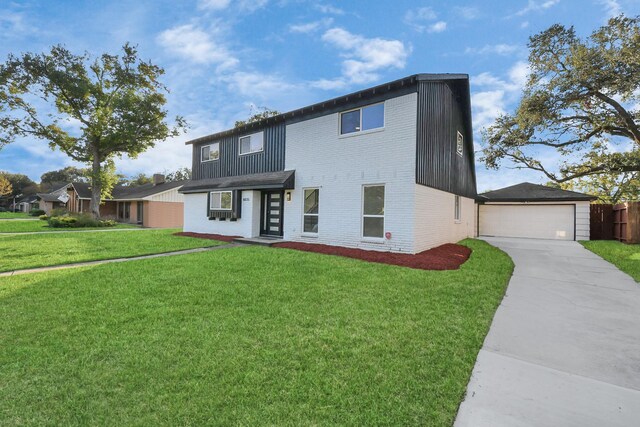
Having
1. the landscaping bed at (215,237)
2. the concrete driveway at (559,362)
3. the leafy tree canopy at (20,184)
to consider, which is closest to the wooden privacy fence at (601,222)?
the concrete driveway at (559,362)

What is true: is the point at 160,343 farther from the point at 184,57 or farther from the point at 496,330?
the point at 184,57

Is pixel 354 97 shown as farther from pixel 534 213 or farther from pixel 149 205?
pixel 149 205

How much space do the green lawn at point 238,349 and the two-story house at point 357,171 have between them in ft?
12.4

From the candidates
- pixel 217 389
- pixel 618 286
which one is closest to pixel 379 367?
pixel 217 389

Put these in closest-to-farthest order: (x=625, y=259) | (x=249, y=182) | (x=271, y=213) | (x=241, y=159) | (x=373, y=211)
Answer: (x=625, y=259)
(x=373, y=211)
(x=249, y=182)
(x=271, y=213)
(x=241, y=159)

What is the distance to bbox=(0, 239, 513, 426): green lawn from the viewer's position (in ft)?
7.57

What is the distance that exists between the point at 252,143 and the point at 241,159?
0.99m

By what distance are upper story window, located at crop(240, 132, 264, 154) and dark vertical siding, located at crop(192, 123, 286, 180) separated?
0.22 meters

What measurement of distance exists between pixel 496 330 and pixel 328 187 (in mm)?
7492

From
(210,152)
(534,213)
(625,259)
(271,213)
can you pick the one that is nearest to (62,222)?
(210,152)

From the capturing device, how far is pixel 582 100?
48.7 ft

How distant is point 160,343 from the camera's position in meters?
3.38

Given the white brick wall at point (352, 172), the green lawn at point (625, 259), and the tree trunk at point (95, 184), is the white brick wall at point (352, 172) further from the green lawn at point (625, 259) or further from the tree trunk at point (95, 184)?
the tree trunk at point (95, 184)

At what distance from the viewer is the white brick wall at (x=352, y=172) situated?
8.97m
